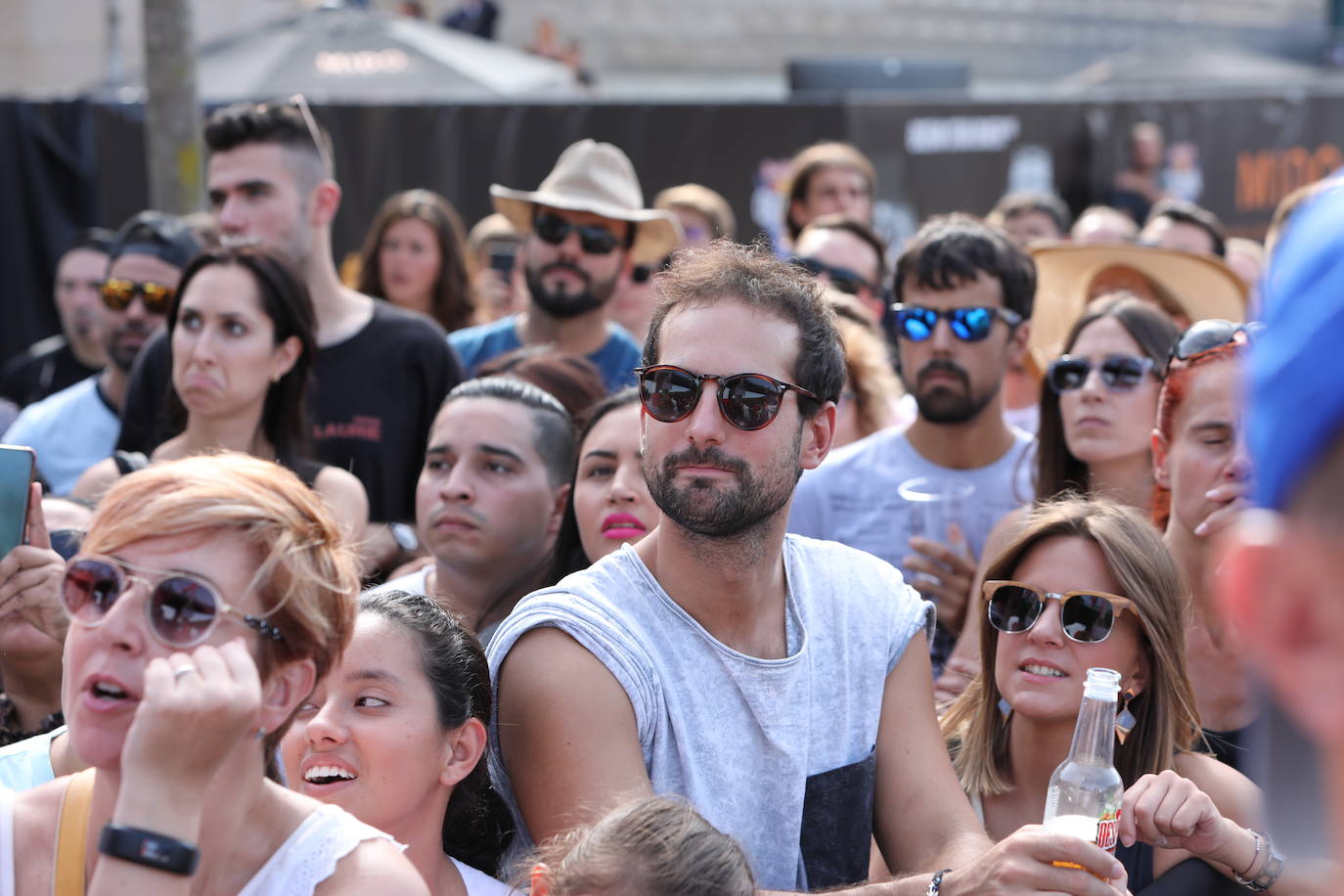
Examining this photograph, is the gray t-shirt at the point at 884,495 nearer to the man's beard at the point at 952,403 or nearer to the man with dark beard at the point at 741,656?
the man's beard at the point at 952,403

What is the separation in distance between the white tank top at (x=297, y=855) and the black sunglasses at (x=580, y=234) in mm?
3793

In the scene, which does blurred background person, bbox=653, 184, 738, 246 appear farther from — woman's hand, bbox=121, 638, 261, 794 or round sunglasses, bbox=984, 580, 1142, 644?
woman's hand, bbox=121, 638, 261, 794

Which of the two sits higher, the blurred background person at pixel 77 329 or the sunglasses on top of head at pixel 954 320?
the sunglasses on top of head at pixel 954 320

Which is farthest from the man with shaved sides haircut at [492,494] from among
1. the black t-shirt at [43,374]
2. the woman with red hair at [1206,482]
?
the black t-shirt at [43,374]

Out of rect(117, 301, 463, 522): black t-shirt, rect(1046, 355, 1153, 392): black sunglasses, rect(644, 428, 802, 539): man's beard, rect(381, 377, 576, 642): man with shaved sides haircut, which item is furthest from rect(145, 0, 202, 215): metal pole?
rect(644, 428, 802, 539): man's beard

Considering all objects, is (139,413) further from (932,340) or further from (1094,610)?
(1094,610)

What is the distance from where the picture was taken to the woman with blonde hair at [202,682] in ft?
6.00

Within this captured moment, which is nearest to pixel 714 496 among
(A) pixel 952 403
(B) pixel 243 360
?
(A) pixel 952 403

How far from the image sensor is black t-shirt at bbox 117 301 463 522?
15.6 feet

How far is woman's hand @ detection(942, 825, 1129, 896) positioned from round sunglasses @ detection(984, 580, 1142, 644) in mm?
703

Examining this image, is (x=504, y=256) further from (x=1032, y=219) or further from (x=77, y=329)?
(x=1032, y=219)

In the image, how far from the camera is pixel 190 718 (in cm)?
180

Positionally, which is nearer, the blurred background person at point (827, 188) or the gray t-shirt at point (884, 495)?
the gray t-shirt at point (884, 495)

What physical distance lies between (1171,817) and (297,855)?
144 centimetres
